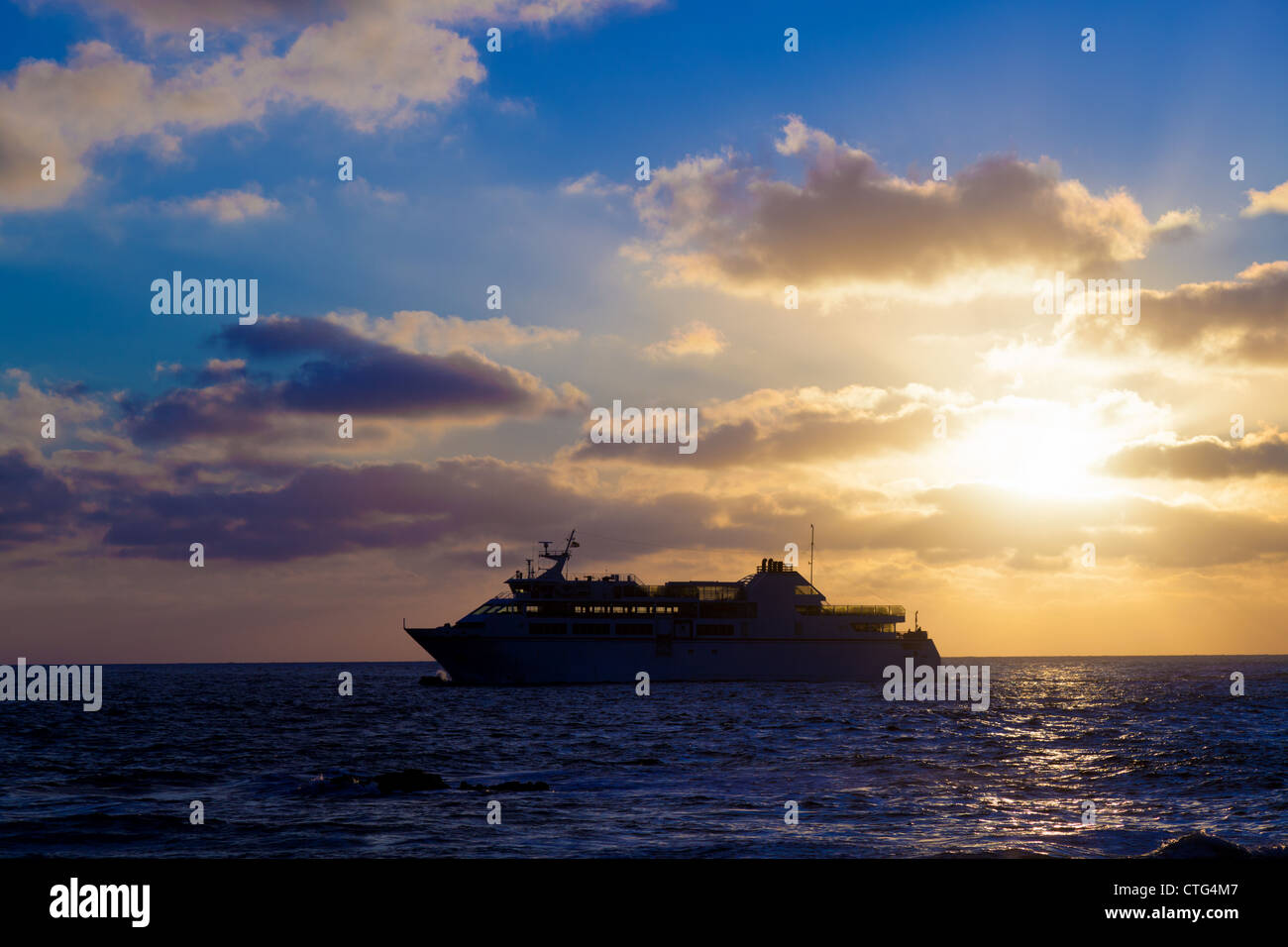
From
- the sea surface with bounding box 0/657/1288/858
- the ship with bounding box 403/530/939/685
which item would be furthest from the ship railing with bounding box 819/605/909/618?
the sea surface with bounding box 0/657/1288/858

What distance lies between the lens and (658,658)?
9156 cm

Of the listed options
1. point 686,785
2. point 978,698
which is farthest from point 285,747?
point 978,698

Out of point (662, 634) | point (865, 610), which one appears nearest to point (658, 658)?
point (662, 634)

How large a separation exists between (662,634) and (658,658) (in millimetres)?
2333

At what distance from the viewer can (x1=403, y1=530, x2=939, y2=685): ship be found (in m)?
87.6

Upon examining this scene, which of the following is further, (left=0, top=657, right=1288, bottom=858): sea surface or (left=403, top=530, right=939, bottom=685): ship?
(left=403, top=530, right=939, bottom=685): ship

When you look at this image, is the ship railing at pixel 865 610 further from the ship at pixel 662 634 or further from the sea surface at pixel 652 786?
the sea surface at pixel 652 786

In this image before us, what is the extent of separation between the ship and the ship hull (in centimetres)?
10

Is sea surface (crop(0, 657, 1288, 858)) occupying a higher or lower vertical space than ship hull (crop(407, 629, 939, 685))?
higher

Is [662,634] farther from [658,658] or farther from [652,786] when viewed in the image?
[652,786]

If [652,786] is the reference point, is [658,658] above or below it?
below

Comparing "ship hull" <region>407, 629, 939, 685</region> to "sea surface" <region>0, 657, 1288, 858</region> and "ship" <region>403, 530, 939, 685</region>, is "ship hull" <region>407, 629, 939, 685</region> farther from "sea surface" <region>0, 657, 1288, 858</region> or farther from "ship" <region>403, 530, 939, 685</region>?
"sea surface" <region>0, 657, 1288, 858</region>

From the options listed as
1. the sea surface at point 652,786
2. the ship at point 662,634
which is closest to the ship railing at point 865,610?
the ship at point 662,634
